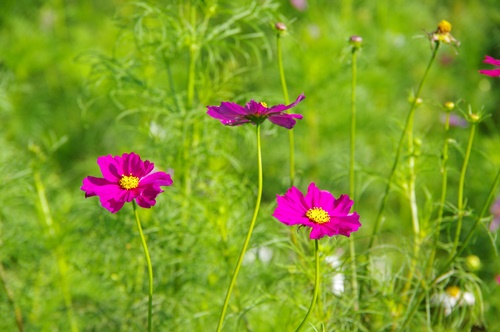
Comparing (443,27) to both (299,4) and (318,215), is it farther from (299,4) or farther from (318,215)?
(299,4)

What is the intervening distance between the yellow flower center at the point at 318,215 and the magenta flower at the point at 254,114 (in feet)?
0.28

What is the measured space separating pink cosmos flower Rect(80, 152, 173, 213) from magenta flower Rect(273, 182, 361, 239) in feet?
0.38

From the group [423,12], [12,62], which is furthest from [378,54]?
[12,62]

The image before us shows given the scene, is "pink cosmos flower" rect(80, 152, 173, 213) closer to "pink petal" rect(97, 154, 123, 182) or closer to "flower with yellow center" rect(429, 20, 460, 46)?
"pink petal" rect(97, 154, 123, 182)

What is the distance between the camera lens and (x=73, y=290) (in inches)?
59.5

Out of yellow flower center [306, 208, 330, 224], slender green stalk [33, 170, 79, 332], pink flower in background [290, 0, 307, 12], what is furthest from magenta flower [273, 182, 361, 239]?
pink flower in background [290, 0, 307, 12]

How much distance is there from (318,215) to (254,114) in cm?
11

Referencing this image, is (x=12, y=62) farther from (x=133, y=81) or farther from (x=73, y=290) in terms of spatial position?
(x=133, y=81)

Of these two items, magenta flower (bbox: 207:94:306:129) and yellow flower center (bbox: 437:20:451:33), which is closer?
magenta flower (bbox: 207:94:306:129)

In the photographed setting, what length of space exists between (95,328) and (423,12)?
1610 millimetres

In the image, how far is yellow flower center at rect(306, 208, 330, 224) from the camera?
0.72 meters

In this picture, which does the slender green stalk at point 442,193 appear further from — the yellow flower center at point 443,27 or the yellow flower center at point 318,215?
the yellow flower center at point 318,215

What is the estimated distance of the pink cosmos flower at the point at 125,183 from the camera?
720mm

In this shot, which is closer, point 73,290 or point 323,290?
point 323,290
